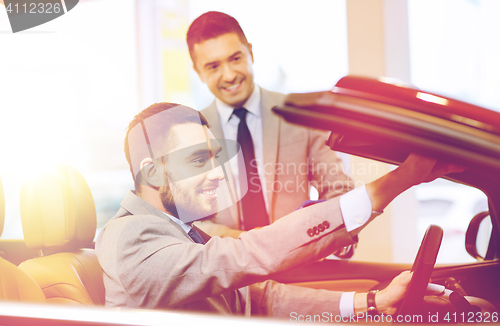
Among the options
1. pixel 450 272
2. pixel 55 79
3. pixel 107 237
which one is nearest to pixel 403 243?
pixel 450 272

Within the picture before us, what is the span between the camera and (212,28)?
1607mm

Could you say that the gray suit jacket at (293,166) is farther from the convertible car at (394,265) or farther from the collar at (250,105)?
the convertible car at (394,265)

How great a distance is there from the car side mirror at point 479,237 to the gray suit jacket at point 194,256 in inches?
31.3

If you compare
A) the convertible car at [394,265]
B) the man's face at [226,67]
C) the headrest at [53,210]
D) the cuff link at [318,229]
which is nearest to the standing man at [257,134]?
the man's face at [226,67]

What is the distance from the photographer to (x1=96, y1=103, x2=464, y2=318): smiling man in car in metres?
0.71

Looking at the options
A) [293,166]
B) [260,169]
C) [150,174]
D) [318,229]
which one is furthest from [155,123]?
[293,166]

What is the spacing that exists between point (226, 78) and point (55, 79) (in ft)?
2.13

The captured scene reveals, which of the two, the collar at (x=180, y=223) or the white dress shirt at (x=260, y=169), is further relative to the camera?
the collar at (x=180, y=223)

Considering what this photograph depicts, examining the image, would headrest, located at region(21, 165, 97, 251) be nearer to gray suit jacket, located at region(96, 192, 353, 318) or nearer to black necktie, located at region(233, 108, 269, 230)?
gray suit jacket, located at region(96, 192, 353, 318)

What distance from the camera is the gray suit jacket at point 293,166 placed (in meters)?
1.53

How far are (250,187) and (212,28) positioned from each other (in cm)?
69

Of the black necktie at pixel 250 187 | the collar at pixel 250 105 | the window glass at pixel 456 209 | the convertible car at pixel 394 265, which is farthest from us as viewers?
the collar at pixel 250 105

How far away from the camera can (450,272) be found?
1233 millimetres

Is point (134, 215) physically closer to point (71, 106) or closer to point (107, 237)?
point (107, 237)
